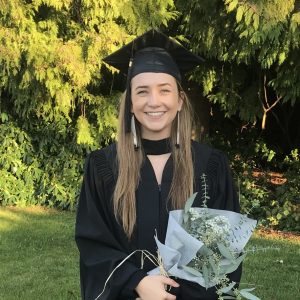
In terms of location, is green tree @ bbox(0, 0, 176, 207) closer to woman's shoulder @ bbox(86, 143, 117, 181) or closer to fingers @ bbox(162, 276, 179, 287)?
woman's shoulder @ bbox(86, 143, 117, 181)

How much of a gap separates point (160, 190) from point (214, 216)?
350mm

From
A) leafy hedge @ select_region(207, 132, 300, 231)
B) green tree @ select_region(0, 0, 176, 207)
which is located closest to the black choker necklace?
leafy hedge @ select_region(207, 132, 300, 231)

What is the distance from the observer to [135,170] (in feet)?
7.22

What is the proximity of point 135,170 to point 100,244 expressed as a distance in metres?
0.34

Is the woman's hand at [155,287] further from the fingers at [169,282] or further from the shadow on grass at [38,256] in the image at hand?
the shadow on grass at [38,256]

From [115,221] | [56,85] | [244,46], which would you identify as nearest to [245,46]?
[244,46]

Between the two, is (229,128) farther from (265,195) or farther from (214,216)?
(214,216)

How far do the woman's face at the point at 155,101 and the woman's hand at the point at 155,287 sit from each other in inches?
24.4

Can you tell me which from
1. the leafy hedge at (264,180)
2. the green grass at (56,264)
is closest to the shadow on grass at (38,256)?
the green grass at (56,264)

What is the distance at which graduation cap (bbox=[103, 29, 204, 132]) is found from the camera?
2268mm

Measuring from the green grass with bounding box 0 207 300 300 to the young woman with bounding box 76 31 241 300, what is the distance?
104 inches

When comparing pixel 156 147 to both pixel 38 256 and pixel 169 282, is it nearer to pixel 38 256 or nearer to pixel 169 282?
pixel 169 282

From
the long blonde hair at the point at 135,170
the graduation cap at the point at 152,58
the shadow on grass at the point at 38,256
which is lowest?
the shadow on grass at the point at 38,256

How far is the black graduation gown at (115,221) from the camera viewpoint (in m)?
2.07
